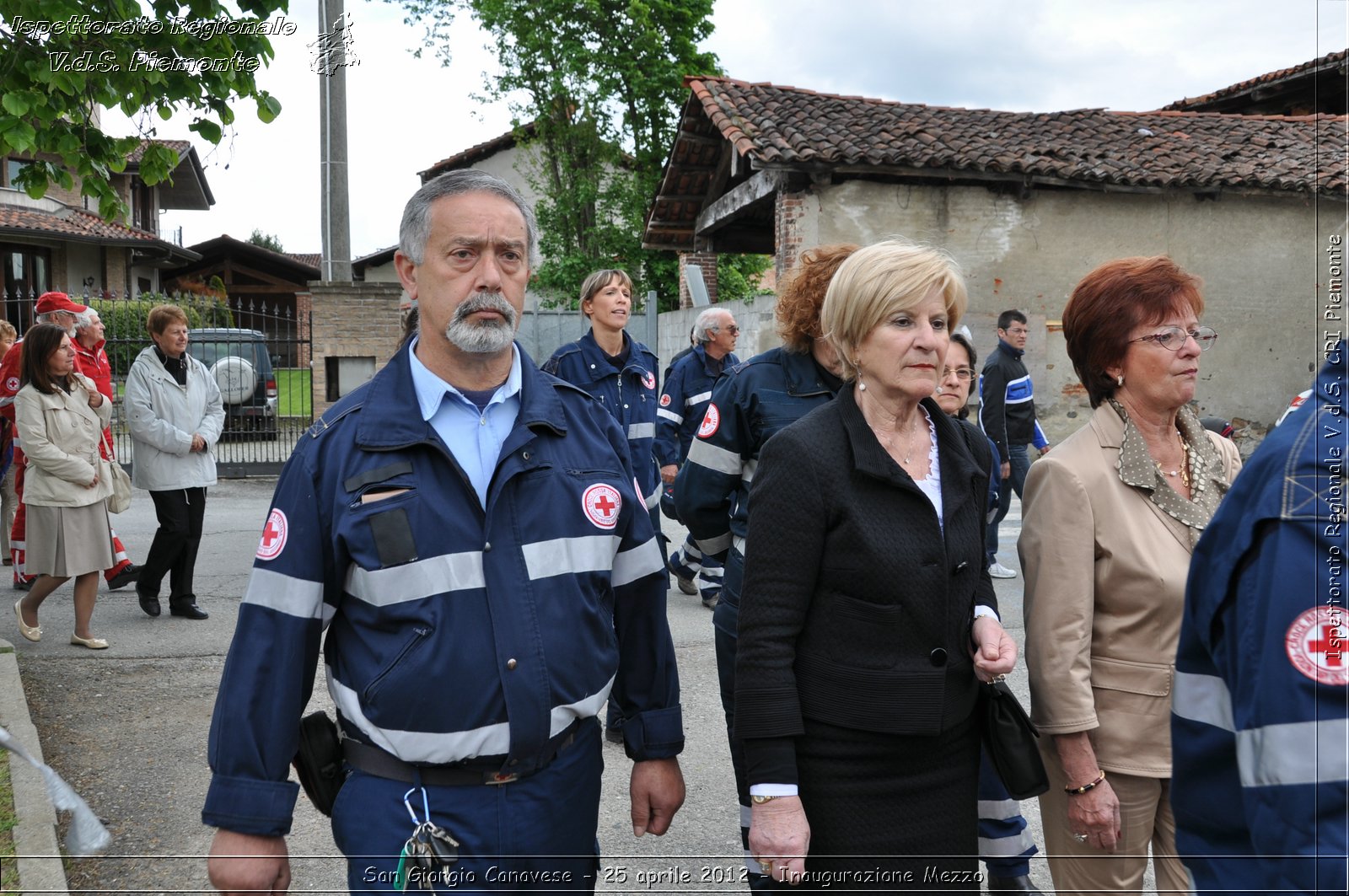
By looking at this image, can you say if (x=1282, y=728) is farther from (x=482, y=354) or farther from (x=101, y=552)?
(x=101, y=552)

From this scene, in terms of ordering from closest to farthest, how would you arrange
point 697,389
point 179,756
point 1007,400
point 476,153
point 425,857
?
point 425,857
point 179,756
point 697,389
point 1007,400
point 476,153

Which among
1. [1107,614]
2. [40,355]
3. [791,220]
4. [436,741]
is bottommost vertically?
[436,741]

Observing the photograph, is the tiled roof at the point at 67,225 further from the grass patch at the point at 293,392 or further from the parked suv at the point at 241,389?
the parked suv at the point at 241,389

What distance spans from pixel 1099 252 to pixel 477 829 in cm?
1533

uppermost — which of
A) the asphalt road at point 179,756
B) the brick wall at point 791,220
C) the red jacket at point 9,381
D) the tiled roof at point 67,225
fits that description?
the tiled roof at point 67,225

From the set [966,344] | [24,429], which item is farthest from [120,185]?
[966,344]

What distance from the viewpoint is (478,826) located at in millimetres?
2090

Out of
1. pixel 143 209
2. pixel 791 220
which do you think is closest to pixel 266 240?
pixel 143 209

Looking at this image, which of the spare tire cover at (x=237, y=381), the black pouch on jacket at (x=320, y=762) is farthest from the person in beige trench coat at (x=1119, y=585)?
the spare tire cover at (x=237, y=381)

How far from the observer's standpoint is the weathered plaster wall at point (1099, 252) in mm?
14852

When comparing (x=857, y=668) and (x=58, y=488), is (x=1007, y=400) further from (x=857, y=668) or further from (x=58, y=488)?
(x=857, y=668)

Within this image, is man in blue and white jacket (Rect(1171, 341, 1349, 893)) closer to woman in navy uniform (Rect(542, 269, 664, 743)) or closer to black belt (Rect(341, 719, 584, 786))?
black belt (Rect(341, 719, 584, 786))

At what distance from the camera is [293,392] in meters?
21.6

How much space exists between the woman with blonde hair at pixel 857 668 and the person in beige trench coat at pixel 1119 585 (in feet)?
0.85
